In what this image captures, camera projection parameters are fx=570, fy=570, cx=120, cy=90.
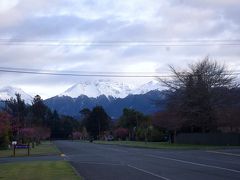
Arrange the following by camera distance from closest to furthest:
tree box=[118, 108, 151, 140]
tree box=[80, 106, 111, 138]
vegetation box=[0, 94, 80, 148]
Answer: vegetation box=[0, 94, 80, 148]
tree box=[118, 108, 151, 140]
tree box=[80, 106, 111, 138]

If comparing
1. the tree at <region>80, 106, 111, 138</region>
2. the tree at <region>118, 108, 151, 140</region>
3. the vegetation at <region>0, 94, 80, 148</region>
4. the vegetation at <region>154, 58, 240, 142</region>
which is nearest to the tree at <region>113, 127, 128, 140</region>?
the tree at <region>118, 108, 151, 140</region>

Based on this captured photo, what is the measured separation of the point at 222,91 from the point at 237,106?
Result: 11.6 ft

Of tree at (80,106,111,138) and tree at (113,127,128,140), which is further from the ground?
tree at (80,106,111,138)

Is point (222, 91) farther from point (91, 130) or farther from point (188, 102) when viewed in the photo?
point (91, 130)

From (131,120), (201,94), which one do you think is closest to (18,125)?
(201,94)

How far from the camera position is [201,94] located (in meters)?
72.0

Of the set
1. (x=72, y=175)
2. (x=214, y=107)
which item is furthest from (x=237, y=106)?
(x=72, y=175)

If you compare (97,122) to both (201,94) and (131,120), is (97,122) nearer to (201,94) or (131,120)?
(131,120)

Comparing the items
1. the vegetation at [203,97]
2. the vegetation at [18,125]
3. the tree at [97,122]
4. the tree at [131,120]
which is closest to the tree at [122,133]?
the tree at [131,120]

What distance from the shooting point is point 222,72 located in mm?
71125

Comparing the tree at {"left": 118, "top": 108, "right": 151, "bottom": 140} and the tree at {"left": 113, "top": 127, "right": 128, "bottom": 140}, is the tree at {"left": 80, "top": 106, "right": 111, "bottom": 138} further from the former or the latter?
the tree at {"left": 113, "top": 127, "right": 128, "bottom": 140}

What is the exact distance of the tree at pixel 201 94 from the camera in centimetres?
7125

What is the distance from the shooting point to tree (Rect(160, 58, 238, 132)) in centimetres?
7125

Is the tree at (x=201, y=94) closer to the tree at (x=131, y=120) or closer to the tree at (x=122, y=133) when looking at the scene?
the tree at (x=131, y=120)
